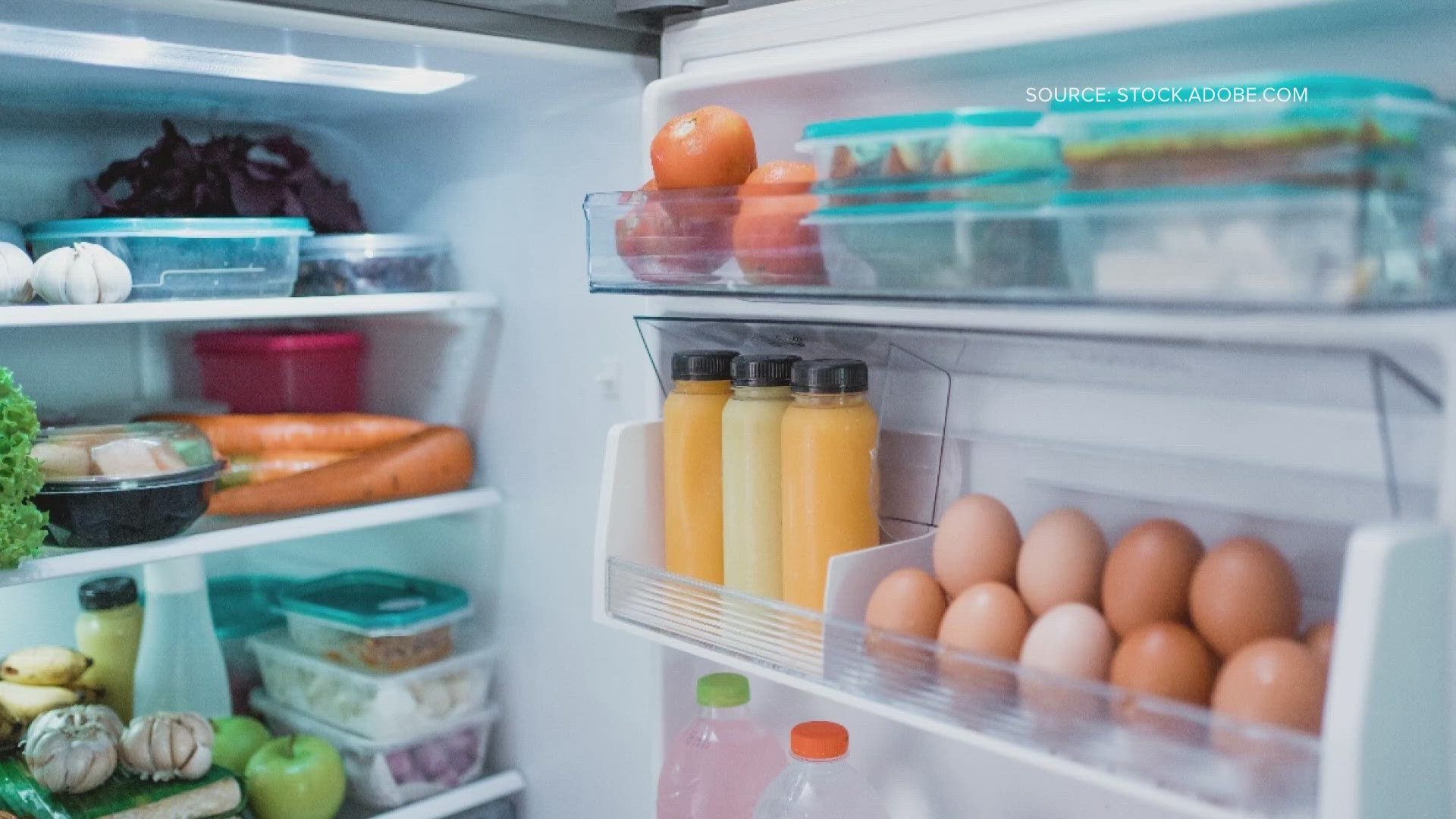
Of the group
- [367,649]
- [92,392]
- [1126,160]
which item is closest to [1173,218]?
[1126,160]

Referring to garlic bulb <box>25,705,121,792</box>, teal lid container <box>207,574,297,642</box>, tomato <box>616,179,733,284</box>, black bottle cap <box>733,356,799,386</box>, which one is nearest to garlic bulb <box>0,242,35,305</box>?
garlic bulb <box>25,705,121,792</box>

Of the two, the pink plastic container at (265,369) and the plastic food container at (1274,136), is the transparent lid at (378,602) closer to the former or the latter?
the pink plastic container at (265,369)

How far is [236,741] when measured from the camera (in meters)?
1.58

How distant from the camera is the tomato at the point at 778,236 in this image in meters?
0.97

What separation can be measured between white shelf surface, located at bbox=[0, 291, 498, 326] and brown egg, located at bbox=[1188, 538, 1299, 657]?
1024 millimetres

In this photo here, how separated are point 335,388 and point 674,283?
853 mm

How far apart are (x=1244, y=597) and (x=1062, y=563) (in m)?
0.14

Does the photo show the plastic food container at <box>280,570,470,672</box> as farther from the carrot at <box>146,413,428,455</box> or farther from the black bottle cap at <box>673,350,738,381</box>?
the black bottle cap at <box>673,350,738,381</box>

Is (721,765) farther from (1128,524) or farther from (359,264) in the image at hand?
(359,264)

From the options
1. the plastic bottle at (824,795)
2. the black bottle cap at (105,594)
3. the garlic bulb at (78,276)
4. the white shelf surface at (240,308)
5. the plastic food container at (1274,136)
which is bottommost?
the plastic bottle at (824,795)

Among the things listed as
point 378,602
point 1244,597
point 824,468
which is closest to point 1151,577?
point 1244,597

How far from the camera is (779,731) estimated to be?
4.46 ft

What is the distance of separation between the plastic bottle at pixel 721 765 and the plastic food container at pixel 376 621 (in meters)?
0.46

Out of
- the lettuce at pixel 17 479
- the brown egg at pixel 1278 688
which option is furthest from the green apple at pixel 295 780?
the brown egg at pixel 1278 688
